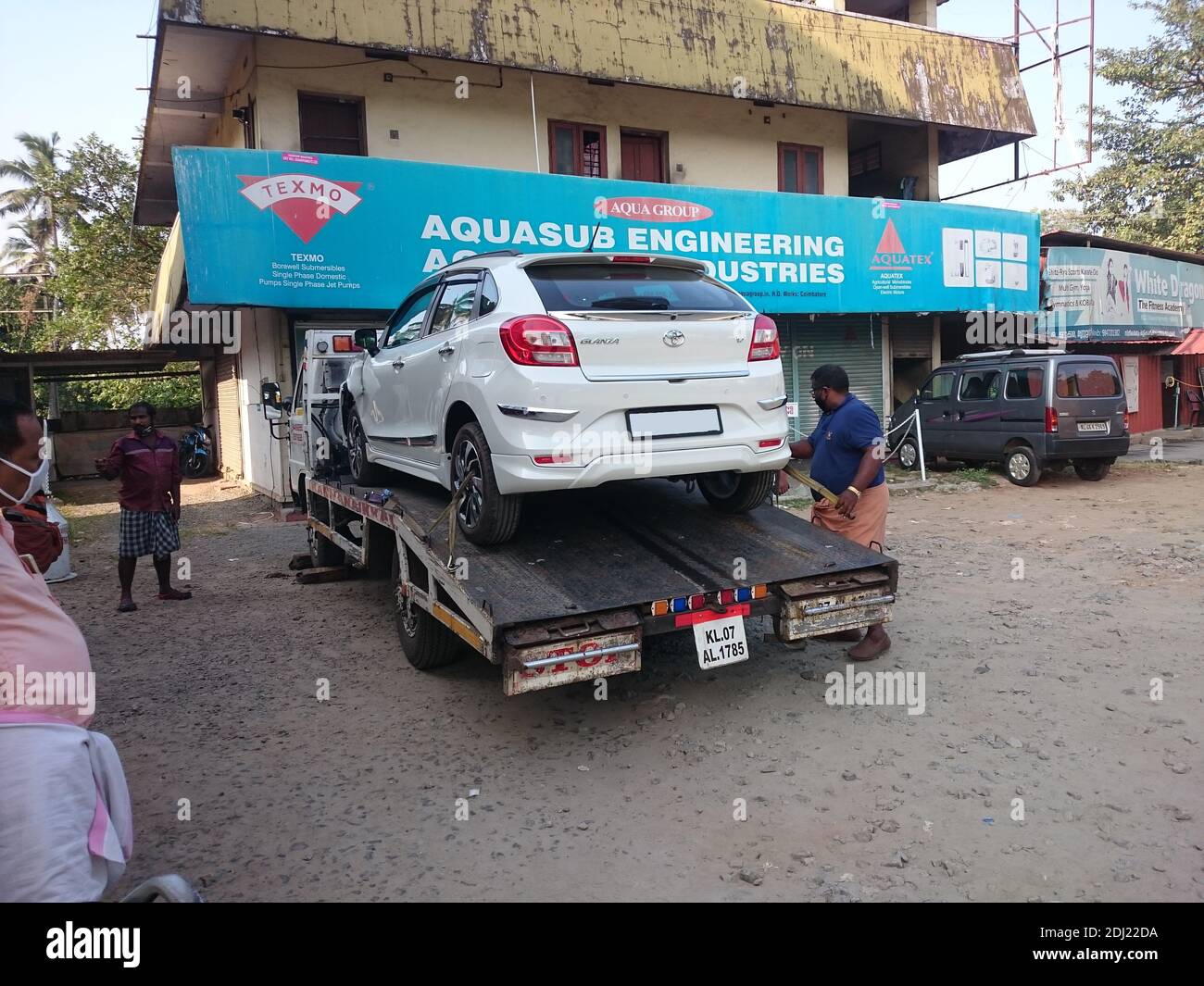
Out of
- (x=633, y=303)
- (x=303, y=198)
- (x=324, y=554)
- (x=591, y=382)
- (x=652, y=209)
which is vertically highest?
(x=652, y=209)

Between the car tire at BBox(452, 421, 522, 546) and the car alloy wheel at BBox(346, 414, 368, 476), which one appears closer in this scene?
the car tire at BBox(452, 421, 522, 546)

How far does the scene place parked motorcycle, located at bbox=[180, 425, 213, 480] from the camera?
61.7ft

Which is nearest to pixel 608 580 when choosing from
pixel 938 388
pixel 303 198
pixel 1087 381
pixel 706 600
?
pixel 706 600

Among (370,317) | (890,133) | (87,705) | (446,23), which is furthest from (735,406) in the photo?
(890,133)

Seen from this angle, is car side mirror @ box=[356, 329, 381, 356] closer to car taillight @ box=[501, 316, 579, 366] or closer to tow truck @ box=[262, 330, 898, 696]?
tow truck @ box=[262, 330, 898, 696]

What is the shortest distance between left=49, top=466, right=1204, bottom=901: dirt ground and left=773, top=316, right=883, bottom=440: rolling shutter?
9.05 meters

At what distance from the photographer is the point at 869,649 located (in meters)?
5.31

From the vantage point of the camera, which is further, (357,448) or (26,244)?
(26,244)

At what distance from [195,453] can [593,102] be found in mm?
11415

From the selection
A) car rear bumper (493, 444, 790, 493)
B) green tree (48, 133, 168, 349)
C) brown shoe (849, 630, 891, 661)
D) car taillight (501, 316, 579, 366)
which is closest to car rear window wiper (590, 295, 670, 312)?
car taillight (501, 316, 579, 366)

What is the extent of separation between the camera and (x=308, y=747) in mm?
4406

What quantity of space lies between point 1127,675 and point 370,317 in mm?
10051

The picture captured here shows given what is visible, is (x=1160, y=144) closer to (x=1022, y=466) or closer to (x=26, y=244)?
(x=1022, y=466)

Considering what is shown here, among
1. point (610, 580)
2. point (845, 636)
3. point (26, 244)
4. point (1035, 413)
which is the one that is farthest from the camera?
point (26, 244)
